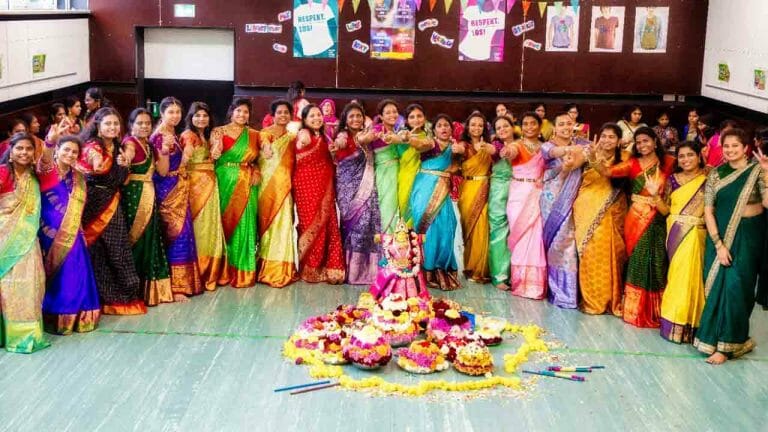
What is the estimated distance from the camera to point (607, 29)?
12.0 meters

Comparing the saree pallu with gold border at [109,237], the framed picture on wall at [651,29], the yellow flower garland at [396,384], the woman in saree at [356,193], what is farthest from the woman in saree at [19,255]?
the framed picture on wall at [651,29]

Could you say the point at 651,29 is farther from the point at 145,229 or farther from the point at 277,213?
the point at 145,229

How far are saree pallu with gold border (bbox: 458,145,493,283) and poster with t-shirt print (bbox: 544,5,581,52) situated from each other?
510 centimetres

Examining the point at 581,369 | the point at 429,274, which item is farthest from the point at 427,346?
the point at 429,274

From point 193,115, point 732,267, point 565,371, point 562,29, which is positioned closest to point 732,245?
point 732,267

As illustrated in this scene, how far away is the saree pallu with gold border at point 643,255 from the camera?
6602 millimetres

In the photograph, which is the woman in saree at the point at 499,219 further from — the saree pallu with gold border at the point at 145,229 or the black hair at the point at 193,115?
the saree pallu with gold border at the point at 145,229

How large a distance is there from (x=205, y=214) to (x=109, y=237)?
0.93 m

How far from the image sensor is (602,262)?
6.86 meters

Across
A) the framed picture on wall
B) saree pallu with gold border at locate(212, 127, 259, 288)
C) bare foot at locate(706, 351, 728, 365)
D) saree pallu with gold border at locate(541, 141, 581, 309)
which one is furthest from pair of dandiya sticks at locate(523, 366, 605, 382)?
the framed picture on wall

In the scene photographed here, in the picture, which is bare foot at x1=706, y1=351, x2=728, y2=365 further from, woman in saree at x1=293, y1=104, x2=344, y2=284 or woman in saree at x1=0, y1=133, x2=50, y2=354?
woman in saree at x1=0, y1=133, x2=50, y2=354

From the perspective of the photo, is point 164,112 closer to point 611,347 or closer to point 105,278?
point 105,278

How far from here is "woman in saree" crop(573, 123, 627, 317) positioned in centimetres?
684

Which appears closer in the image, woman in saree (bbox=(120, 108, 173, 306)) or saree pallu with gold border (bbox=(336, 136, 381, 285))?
woman in saree (bbox=(120, 108, 173, 306))
